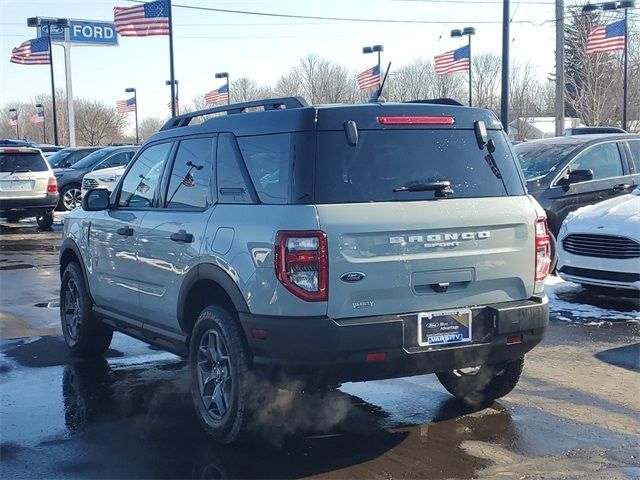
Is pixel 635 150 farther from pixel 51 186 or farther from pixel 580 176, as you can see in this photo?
pixel 51 186

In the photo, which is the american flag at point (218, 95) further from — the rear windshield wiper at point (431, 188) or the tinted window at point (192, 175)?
the rear windshield wiper at point (431, 188)

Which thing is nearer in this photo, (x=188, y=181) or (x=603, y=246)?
(x=188, y=181)

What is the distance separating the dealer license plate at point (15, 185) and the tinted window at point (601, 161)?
37.5 feet

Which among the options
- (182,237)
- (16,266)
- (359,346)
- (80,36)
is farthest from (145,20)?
(80,36)

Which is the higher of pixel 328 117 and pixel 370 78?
pixel 370 78

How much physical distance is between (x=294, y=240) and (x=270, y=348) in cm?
61

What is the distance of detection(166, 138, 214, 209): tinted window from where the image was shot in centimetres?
507

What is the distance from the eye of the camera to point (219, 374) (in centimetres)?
477

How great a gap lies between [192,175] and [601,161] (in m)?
7.92

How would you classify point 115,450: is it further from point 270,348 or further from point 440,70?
point 440,70

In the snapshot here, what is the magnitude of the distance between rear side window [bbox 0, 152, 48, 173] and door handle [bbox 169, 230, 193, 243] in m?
13.1

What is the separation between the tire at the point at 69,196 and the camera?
2048cm

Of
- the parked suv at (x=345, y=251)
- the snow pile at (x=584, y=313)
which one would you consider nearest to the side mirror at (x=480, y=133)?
the parked suv at (x=345, y=251)

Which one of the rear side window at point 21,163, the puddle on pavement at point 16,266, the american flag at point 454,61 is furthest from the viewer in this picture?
the american flag at point 454,61
